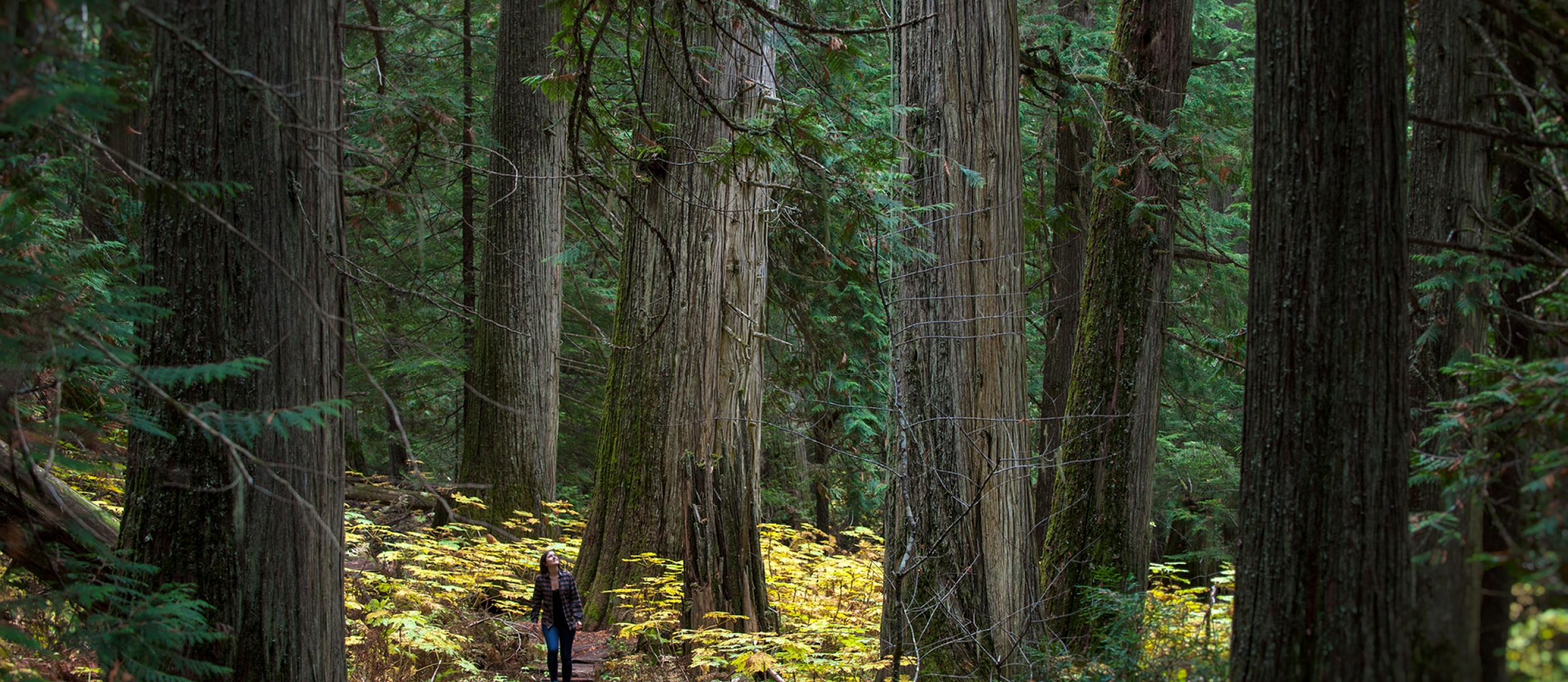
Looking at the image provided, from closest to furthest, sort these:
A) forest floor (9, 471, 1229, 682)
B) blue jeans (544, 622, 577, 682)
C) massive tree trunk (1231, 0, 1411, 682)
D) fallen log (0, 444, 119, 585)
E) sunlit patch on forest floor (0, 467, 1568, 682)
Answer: massive tree trunk (1231, 0, 1411, 682), fallen log (0, 444, 119, 585), sunlit patch on forest floor (0, 467, 1568, 682), forest floor (9, 471, 1229, 682), blue jeans (544, 622, 577, 682)

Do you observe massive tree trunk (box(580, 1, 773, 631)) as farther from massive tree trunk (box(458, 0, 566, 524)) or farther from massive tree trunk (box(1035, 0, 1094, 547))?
massive tree trunk (box(1035, 0, 1094, 547))

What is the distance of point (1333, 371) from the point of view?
3.62m

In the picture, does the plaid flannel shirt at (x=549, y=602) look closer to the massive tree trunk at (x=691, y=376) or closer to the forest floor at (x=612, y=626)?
the forest floor at (x=612, y=626)

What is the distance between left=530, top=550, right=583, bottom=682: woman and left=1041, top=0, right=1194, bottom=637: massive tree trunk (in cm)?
413

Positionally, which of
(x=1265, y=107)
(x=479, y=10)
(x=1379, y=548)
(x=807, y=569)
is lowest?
(x=807, y=569)

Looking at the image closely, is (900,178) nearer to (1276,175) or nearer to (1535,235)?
(1276,175)

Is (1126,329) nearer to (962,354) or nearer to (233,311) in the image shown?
(962,354)

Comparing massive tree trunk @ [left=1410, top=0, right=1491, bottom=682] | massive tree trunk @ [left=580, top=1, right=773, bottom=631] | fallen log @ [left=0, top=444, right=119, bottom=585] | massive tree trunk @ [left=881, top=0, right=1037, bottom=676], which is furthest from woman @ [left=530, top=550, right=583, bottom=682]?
massive tree trunk @ [left=1410, top=0, right=1491, bottom=682]

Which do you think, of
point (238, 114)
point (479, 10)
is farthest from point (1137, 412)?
point (479, 10)

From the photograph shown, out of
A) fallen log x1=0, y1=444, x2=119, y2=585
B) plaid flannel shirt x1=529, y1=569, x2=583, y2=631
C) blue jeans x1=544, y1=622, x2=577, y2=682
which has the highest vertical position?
fallen log x1=0, y1=444, x2=119, y2=585

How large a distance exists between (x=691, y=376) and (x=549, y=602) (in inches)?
87.8

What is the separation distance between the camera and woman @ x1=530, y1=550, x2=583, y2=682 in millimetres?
7711

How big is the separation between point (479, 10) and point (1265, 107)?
14.4 metres

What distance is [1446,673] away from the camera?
3.38 meters
